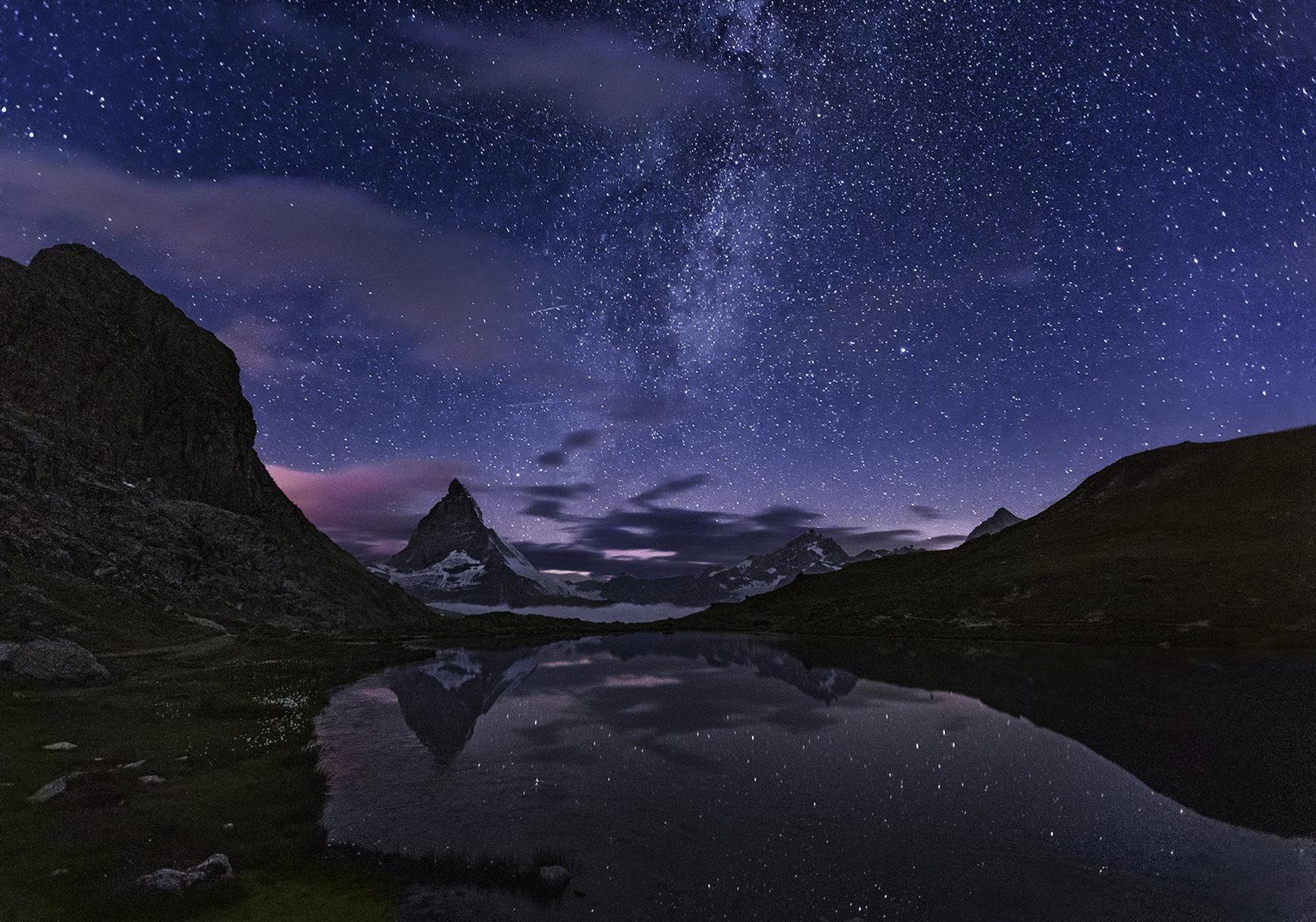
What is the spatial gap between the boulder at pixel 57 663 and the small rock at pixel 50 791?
3891cm

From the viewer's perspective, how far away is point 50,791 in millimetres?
25234

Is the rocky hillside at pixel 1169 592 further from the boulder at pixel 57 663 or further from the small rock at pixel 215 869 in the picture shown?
the boulder at pixel 57 663

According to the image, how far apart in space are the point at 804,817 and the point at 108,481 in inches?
7032

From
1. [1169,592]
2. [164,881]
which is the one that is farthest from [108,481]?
[1169,592]

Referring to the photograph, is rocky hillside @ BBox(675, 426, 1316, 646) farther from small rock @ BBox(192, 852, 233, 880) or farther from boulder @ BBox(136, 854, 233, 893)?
boulder @ BBox(136, 854, 233, 893)

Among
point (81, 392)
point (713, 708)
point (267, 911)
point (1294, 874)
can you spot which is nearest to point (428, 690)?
point (713, 708)

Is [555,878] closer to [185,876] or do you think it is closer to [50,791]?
[185,876]

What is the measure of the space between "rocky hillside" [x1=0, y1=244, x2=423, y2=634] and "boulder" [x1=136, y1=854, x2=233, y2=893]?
90837mm

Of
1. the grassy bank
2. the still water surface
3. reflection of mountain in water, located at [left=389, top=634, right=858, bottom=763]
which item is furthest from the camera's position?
reflection of mountain in water, located at [left=389, top=634, right=858, bottom=763]

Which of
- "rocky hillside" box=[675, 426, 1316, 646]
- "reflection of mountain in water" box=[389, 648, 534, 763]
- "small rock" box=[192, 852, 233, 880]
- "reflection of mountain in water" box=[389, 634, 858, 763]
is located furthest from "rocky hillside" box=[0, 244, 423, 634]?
"rocky hillside" box=[675, 426, 1316, 646]

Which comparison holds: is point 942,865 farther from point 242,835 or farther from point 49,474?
point 49,474

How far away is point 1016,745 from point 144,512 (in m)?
175

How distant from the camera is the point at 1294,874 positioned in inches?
774

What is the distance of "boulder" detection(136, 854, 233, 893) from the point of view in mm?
Answer: 17531
